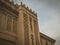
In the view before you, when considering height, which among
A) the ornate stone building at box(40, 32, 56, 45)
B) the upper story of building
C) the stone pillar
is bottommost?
the ornate stone building at box(40, 32, 56, 45)

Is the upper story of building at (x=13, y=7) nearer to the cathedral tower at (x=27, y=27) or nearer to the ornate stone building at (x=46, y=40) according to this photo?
the cathedral tower at (x=27, y=27)

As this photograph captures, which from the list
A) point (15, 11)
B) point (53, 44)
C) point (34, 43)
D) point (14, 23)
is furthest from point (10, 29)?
point (53, 44)

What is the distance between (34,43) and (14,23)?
193 inches

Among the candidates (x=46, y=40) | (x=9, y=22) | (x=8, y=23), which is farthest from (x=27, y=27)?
(x=46, y=40)

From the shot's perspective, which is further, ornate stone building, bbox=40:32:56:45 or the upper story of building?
ornate stone building, bbox=40:32:56:45

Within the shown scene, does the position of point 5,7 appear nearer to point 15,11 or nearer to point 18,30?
point 15,11

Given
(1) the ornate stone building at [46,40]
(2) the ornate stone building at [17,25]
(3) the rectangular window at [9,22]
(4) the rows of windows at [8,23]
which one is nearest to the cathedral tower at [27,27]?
(2) the ornate stone building at [17,25]

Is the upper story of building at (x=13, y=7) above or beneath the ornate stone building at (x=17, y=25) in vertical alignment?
above

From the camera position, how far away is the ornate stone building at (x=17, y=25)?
18672 mm

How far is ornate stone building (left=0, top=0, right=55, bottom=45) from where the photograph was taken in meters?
18.7

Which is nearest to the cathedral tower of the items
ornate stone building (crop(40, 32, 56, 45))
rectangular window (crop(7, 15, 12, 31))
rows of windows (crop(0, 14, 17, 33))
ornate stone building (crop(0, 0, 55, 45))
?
ornate stone building (crop(0, 0, 55, 45))

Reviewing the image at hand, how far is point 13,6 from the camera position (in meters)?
21.8

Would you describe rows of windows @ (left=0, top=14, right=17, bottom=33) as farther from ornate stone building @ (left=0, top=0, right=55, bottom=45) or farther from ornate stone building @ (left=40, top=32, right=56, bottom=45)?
ornate stone building @ (left=40, top=32, right=56, bottom=45)

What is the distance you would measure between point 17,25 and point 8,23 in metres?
1.94
